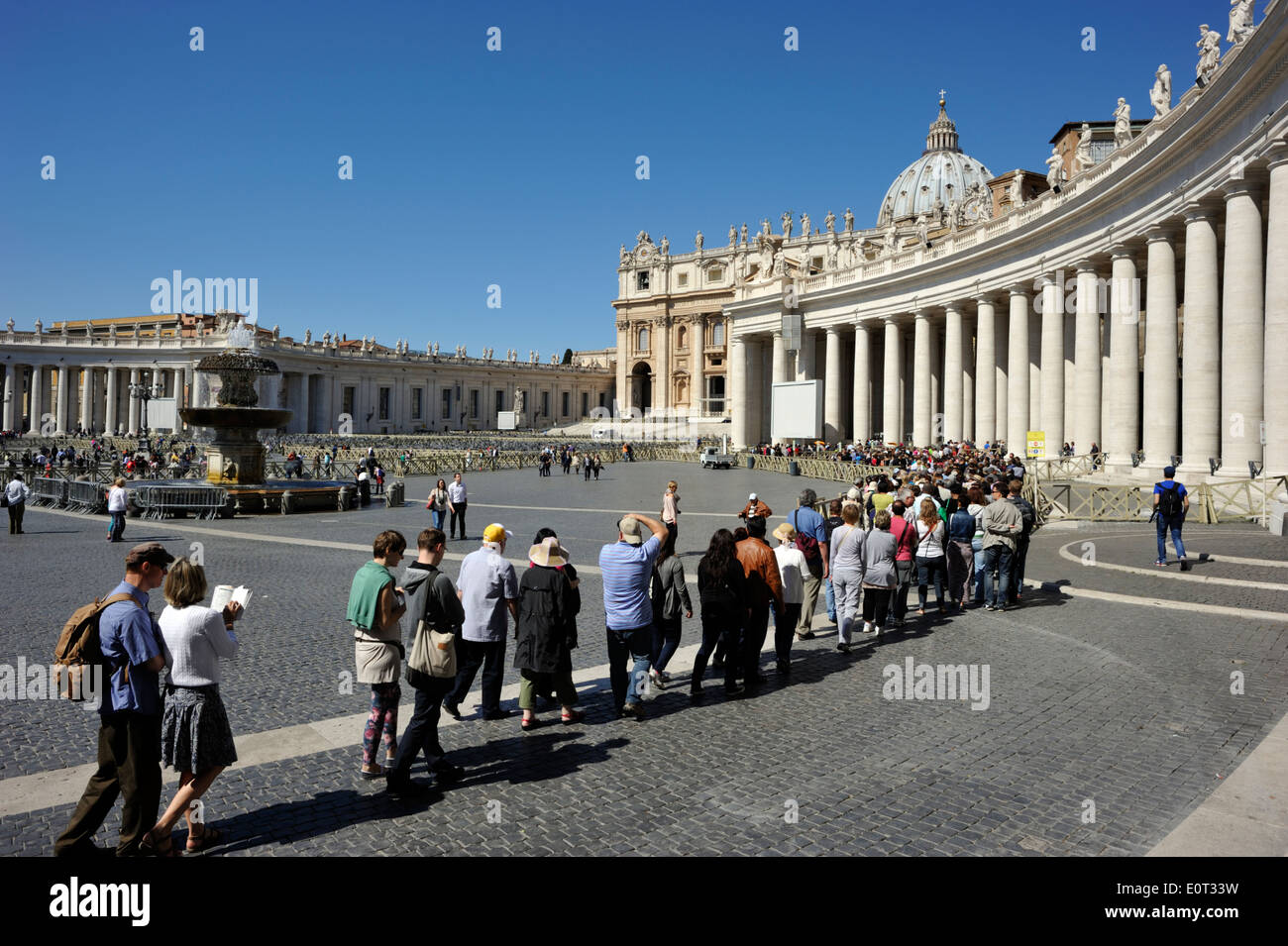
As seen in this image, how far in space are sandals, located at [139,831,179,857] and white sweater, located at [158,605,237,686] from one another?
71 centimetres

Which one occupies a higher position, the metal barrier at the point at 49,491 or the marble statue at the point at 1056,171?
the marble statue at the point at 1056,171

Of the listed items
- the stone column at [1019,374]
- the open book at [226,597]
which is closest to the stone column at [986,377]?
the stone column at [1019,374]

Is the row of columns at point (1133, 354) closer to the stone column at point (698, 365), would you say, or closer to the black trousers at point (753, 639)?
the black trousers at point (753, 639)

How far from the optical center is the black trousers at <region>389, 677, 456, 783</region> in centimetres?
471

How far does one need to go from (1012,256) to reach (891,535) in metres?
27.9

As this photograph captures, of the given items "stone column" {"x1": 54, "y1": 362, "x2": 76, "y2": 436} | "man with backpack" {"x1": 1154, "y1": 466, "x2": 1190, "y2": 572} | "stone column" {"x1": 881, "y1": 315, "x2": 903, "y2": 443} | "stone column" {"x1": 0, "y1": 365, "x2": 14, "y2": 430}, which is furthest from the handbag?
"stone column" {"x1": 0, "y1": 365, "x2": 14, "y2": 430}

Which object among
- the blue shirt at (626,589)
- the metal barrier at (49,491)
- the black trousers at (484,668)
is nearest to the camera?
the black trousers at (484,668)

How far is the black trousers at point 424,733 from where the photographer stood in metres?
4.71

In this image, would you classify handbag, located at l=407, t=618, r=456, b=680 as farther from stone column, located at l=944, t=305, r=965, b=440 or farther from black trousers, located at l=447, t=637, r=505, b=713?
stone column, located at l=944, t=305, r=965, b=440

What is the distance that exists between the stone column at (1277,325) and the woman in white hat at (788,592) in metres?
13.6

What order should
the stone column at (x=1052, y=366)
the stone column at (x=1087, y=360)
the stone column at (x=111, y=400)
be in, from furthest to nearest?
the stone column at (x=111, y=400)
the stone column at (x=1052, y=366)
the stone column at (x=1087, y=360)

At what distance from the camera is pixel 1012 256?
3244cm

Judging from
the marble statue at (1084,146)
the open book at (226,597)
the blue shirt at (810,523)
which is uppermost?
the marble statue at (1084,146)
